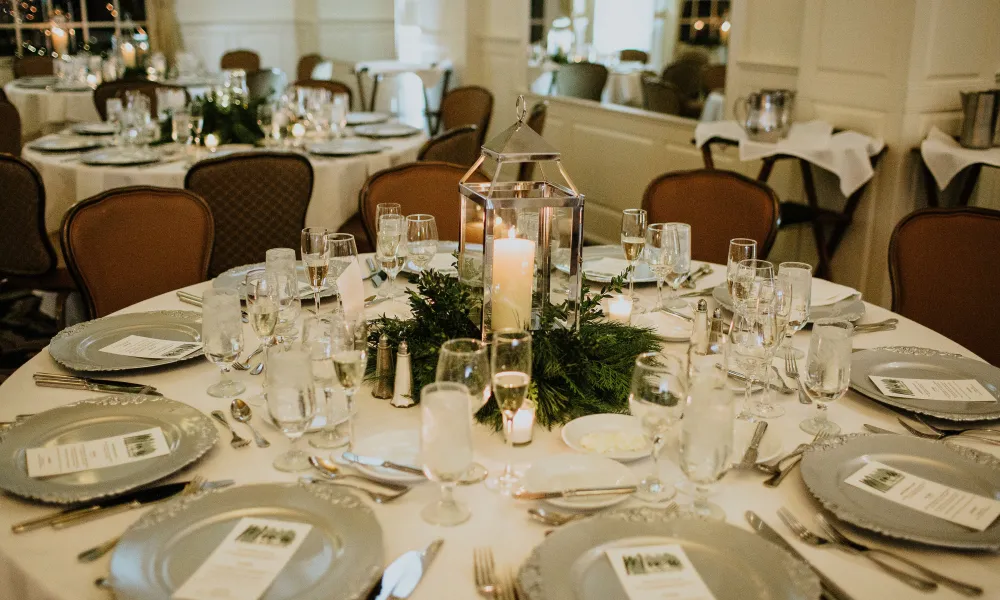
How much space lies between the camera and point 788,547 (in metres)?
1.12

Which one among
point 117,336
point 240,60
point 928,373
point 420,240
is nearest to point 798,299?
point 928,373

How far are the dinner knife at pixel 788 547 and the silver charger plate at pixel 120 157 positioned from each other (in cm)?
304

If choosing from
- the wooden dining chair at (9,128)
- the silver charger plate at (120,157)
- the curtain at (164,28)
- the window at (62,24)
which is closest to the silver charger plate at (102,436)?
the silver charger plate at (120,157)

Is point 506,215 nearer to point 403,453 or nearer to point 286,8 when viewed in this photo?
point 403,453

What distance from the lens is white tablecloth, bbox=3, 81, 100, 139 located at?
6059 mm

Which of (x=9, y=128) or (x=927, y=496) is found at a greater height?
(x=9, y=128)

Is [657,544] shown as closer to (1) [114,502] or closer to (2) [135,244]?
(1) [114,502]

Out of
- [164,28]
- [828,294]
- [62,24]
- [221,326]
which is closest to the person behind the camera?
[221,326]

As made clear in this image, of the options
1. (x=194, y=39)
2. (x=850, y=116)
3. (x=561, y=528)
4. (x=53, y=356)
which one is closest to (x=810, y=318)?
(x=561, y=528)

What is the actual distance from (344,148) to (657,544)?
3154mm

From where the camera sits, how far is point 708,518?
3.77 ft

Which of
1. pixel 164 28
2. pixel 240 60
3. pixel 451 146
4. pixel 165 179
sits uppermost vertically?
pixel 164 28

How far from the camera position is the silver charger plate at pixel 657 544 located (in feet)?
3.33

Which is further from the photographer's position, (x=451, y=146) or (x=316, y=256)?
(x=451, y=146)
